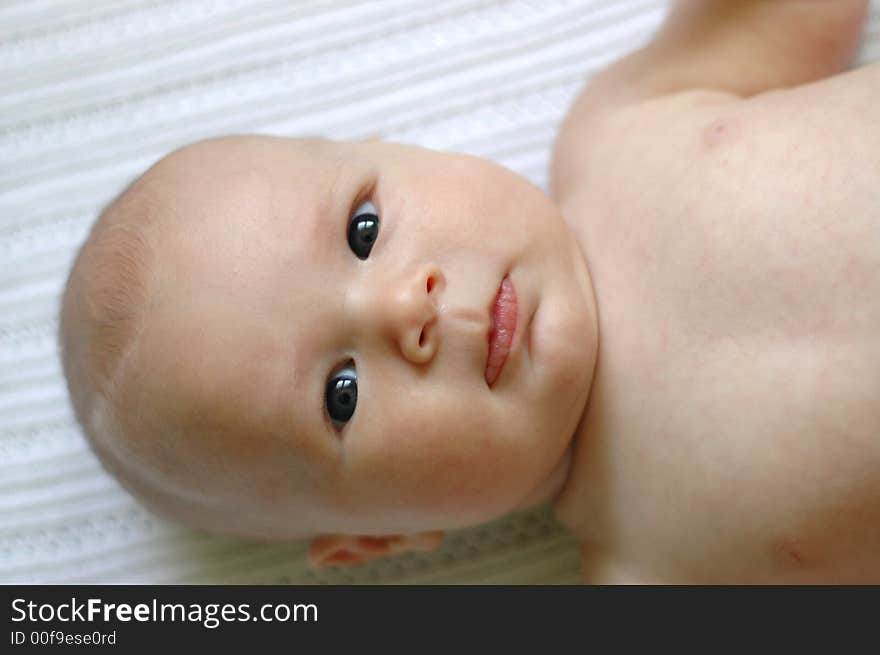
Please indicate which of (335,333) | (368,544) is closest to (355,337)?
(335,333)

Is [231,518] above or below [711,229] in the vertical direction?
below

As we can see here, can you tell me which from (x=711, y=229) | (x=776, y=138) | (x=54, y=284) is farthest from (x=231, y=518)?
(x=776, y=138)

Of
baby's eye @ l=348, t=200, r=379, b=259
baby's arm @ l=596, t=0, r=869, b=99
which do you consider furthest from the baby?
baby's arm @ l=596, t=0, r=869, b=99

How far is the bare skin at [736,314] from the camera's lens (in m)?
0.86

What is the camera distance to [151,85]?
1349 millimetres

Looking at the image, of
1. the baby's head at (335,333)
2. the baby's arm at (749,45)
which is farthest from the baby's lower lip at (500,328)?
the baby's arm at (749,45)

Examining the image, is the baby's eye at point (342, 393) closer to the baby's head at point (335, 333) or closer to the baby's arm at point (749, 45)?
the baby's head at point (335, 333)

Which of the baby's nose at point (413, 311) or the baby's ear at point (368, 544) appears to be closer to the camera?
the baby's nose at point (413, 311)

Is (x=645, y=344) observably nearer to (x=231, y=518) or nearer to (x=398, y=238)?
(x=398, y=238)

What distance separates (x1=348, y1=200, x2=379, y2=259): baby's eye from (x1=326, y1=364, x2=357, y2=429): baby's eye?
123 mm

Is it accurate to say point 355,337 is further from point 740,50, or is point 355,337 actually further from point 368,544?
point 740,50

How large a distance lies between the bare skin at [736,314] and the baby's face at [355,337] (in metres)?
0.09

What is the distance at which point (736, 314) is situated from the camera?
0.91 m

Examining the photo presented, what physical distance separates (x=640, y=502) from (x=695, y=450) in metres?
0.10
